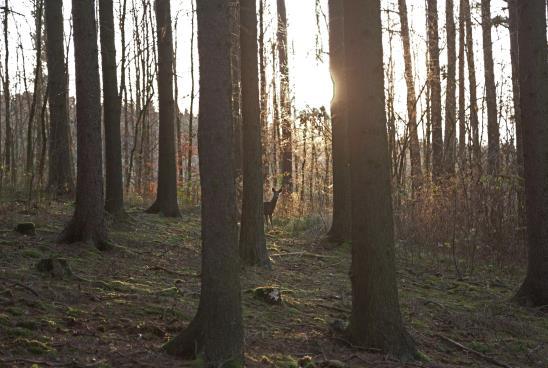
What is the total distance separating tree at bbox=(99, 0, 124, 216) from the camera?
12000mm

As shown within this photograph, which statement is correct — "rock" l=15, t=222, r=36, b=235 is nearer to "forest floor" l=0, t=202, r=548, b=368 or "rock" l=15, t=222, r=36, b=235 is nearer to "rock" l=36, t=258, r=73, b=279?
"forest floor" l=0, t=202, r=548, b=368

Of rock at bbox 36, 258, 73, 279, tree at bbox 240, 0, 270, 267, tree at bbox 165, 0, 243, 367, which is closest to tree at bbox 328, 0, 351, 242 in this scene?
tree at bbox 240, 0, 270, 267

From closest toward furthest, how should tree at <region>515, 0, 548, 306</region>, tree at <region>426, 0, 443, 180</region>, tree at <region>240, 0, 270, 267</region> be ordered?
tree at <region>515, 0, 548, 306</region> < tree at <region>240, 0, 270, 267</region> < tree at <region>426, 0, 443, 180</region>

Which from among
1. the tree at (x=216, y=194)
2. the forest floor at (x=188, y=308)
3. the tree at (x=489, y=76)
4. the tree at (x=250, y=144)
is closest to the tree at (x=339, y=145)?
the forest floor at (x=188, y=308)

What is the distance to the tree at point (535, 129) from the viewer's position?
28.5 ft

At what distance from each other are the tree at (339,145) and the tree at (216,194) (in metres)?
7.36

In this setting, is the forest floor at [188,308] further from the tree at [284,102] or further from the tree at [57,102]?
the tree at [284,102]

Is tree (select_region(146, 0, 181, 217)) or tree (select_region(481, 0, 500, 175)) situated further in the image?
tree (select_region(481, 0, 500, 175))

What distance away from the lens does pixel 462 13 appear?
67.9ft

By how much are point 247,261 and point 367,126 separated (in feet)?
14.1

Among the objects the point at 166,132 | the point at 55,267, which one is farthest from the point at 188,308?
the point at 166,132

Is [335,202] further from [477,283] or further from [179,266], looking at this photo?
[179,266]

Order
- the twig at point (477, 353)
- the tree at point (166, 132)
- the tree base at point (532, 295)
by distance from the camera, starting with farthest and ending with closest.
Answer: the tree at point (166, 132) < the tree base at point (532, 295) < the twig at point (477, 353)

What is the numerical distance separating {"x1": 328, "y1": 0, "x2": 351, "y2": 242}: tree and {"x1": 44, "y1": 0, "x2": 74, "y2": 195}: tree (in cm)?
698
